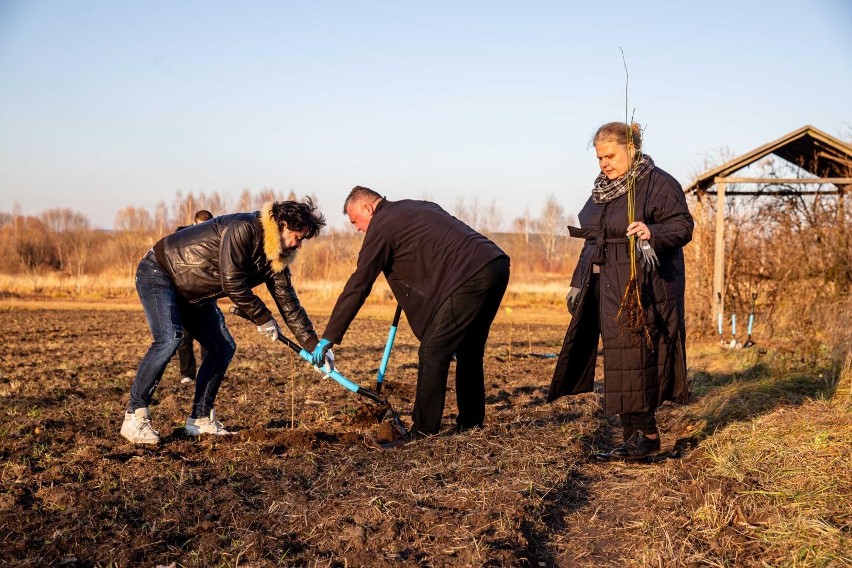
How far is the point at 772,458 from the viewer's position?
446cm

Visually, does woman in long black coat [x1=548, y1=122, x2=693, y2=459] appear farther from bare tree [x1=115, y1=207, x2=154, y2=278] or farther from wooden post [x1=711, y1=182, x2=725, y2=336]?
bare tree [x1=115, y1=207, x2=154, y2=278]

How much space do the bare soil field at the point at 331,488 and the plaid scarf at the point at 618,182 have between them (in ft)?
5.53

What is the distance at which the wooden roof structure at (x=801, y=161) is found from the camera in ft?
40.3

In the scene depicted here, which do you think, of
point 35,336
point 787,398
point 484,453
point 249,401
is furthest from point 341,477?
point 35,336

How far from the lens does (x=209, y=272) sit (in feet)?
17.0

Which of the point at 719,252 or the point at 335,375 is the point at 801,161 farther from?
the point at 335,375

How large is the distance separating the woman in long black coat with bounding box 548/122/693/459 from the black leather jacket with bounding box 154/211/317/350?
215 cm

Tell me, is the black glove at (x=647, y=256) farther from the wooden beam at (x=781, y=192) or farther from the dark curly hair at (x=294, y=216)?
the wooden beam at (x=781, y=192)

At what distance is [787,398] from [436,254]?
12.1 ft

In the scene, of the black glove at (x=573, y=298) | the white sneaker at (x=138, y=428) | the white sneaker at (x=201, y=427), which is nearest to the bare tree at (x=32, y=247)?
the white sneaker at (x=201, y=427)

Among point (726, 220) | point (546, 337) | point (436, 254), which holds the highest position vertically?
point (726, 220)

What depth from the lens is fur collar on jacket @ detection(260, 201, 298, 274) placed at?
4.96 meters

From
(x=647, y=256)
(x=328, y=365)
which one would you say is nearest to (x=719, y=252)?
(x=647, y=256)

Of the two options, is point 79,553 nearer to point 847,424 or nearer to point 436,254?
point 436,254
